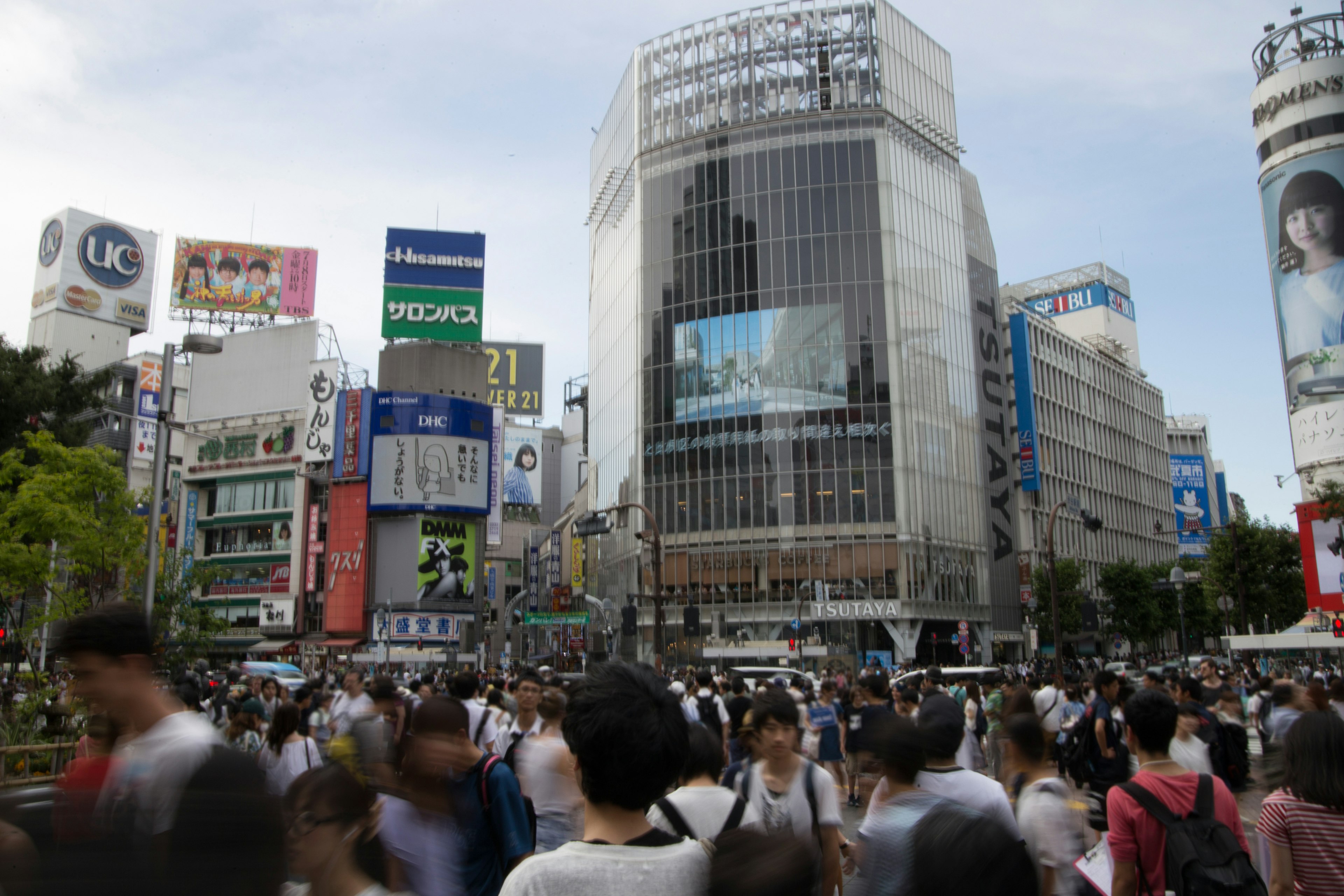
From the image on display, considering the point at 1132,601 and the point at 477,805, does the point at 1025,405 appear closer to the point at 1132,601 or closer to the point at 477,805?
the point at 1132,601

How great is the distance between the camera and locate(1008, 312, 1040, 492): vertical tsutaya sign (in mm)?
74875

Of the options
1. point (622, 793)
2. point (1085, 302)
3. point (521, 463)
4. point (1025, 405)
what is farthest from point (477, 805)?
point (521, 463)

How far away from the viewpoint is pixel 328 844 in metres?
3.09

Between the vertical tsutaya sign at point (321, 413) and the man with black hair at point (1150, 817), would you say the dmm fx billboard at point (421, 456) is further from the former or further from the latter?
the man with black hair at point (1150, 817)

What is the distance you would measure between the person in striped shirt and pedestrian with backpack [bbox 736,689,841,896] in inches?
81.9

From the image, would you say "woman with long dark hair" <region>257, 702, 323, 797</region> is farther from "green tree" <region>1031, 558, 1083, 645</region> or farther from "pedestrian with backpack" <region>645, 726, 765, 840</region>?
"green tree" <region>1031, 558, 1083, 645</region>

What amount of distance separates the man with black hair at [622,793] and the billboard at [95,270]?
96946 mm

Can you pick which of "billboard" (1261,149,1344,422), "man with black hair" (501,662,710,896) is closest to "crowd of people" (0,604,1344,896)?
"man with black hair" (501,662,710,896)

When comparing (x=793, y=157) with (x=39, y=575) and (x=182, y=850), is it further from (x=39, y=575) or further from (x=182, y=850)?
(x=182, y=850)

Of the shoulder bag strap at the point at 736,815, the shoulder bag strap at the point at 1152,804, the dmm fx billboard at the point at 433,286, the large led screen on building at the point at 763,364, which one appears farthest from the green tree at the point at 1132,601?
the shoulder bag strap at the point at 736,815

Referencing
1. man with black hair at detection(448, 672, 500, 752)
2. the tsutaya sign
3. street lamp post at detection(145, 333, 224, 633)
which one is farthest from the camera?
the tsutaya sign

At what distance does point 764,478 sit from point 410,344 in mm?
30588

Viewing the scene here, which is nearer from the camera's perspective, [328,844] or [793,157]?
[328,844]

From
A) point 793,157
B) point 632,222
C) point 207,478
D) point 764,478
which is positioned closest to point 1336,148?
point 793,157
